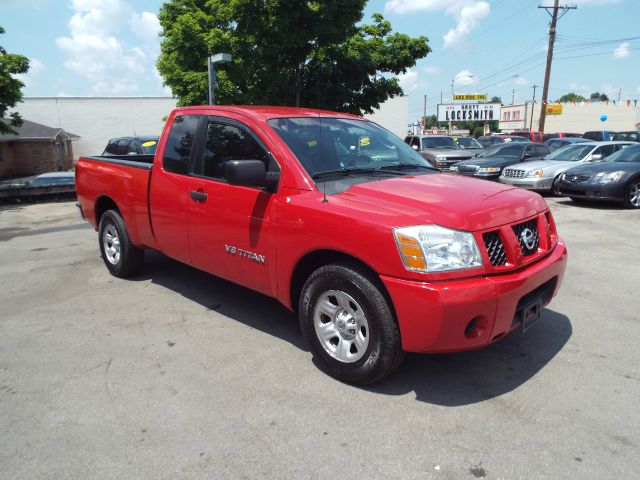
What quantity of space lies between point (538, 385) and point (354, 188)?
5.95 ft

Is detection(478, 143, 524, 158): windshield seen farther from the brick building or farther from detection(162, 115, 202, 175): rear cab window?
the brick building

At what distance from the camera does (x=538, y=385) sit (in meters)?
3.31

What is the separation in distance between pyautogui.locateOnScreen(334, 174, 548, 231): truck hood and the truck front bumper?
36 centimetres

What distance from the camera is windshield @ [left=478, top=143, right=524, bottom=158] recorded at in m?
15.3

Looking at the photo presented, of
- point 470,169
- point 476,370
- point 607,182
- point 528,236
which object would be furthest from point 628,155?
point 476,370

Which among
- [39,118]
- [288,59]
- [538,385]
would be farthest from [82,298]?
[39,118]

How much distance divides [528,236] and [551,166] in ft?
35.0

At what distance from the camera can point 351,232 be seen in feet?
10.2

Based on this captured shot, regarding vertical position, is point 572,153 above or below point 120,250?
above

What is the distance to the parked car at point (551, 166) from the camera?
12.6 metres

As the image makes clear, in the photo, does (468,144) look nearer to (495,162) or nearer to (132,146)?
(495,162)

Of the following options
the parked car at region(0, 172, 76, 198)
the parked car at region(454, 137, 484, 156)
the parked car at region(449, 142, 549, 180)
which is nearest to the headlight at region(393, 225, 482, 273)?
the parked car at region(449, 142, 549, 180)

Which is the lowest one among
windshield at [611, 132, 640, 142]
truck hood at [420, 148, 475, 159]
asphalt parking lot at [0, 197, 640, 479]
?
asphalt parking lot at [0, 197, 640, 479]

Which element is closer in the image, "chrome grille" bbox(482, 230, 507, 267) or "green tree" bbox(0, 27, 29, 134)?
"chrome grille" bbox(482, 230, 507, 267)
